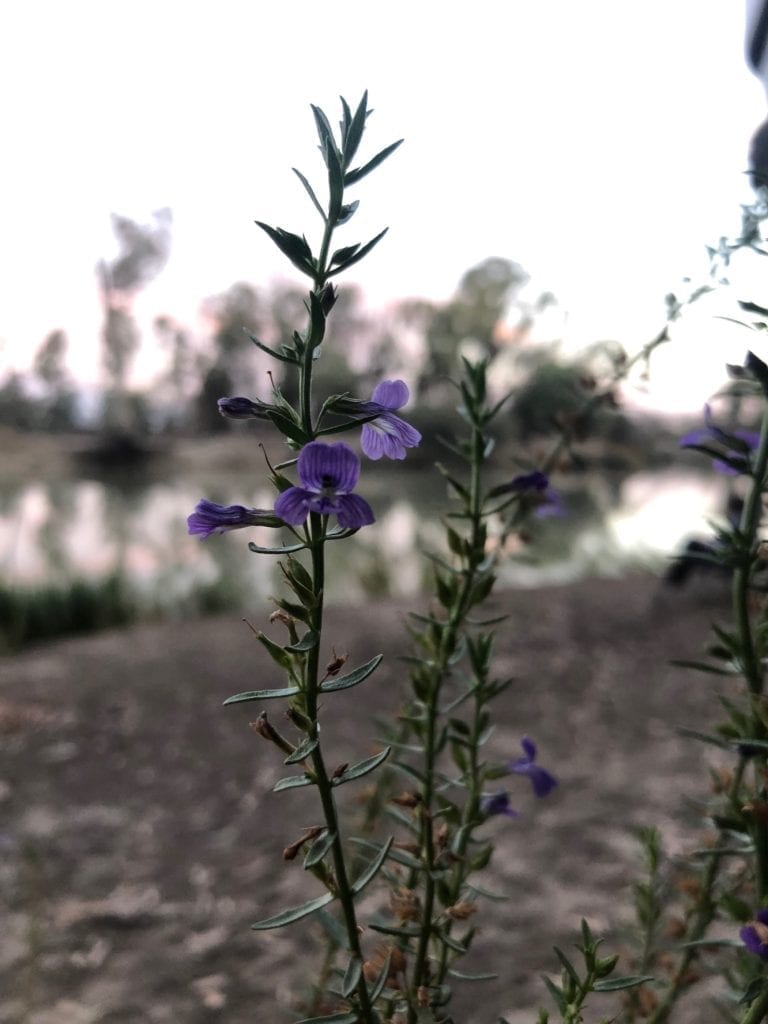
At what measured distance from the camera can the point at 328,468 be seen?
432 millimetres

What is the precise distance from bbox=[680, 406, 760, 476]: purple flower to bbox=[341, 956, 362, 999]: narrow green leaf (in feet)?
1.36

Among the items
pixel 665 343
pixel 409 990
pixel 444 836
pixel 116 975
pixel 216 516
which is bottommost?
pixel 116 975

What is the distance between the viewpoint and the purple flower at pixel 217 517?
47 cm

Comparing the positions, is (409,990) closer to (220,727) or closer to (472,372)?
(472,372)

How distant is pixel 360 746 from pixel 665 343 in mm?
1672

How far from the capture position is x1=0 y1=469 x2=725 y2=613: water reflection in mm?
4973

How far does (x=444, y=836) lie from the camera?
63 centimetres

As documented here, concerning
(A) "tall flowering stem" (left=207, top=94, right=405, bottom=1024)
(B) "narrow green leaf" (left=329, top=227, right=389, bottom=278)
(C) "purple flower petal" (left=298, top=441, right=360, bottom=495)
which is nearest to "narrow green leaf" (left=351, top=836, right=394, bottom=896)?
(A) "tall flowering stem" (left=207, top=94, right=405, bottom=1024)

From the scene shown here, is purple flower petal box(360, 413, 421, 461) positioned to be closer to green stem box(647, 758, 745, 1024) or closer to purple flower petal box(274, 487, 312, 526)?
purple flower petal box(274, 487, 312, 526)

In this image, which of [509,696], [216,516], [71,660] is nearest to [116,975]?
[216,516]

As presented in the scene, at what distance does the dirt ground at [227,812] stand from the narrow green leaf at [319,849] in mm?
307

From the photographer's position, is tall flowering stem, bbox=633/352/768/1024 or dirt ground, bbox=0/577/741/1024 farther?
dirt ground, bbox=0/577/741/1024

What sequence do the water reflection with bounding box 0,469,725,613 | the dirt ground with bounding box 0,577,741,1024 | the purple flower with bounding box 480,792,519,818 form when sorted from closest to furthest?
the purple flower with bounding box 480,792,519,818
the dirt ground with bounding box 0,577,741,1024
the water reflection with bounding box 0,469,725,613

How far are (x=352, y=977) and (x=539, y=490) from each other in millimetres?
422
